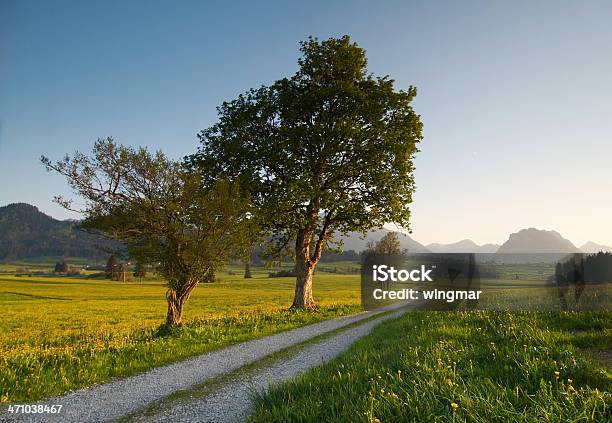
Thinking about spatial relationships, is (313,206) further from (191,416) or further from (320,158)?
(191,416)

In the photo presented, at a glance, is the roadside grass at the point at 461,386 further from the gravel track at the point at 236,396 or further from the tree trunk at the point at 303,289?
the tree trunk at the point at 303,289

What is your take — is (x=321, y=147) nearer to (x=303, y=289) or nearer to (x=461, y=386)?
(x=303, y=289)

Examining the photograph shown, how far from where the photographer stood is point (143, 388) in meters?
9.66

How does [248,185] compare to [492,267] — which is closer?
[248,185]

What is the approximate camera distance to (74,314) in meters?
40.8

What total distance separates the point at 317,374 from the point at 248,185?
19560mm

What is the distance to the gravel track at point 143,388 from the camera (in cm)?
788

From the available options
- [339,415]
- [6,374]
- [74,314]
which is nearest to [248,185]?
[6,374]

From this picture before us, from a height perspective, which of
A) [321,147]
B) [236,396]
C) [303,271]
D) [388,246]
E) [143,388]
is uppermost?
[321,147]

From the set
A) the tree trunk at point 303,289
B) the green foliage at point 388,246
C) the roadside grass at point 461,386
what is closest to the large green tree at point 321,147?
the tree trunk at point 303,289

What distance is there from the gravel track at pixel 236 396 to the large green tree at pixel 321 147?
1475cm

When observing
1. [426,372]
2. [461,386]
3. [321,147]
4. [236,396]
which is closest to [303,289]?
[321,147]

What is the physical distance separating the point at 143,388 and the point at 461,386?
746 centimetres

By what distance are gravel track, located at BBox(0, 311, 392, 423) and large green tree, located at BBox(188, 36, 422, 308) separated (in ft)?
45.8
